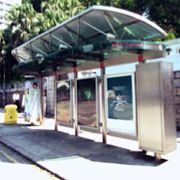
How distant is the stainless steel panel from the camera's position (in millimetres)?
7137

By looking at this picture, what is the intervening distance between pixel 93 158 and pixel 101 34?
4.06 metres

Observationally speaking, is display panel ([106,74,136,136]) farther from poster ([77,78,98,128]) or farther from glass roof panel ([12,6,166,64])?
glass roof panel ([12,6,166,64])

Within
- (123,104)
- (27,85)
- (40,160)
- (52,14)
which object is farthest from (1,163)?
(52,14)

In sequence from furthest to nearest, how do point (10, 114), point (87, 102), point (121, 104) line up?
point (10, 114) → point (87, 102) → point (121, 104)

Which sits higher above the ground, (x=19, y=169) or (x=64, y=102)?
(x=64, y=102)

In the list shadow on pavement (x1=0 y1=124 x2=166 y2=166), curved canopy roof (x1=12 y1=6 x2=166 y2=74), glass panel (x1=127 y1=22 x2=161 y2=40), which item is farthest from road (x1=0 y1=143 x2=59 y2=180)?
glass panel (x1=127 y1=22 x2=161 y2=40)

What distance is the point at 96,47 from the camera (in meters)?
7.89

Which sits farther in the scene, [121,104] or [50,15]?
[50,15]

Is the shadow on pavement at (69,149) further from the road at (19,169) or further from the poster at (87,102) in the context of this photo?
the poster at (87,102)

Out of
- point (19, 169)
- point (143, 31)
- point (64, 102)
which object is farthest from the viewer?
point (64, 102)

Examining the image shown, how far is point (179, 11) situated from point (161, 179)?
20675mm

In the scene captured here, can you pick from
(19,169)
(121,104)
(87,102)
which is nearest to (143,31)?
(121,104)

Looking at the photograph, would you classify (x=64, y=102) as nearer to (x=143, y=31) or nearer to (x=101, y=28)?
(x=101, y=28)

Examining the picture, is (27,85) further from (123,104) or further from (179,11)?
(179,11)
